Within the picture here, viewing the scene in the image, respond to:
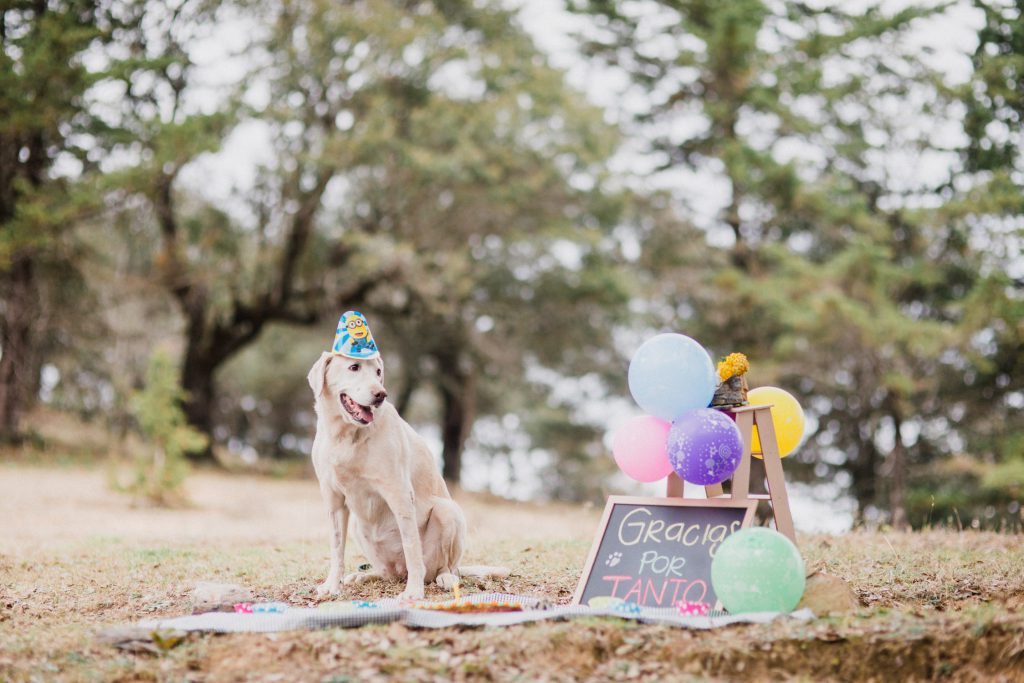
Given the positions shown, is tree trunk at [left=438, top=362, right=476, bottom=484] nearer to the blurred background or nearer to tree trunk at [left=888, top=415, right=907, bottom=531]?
the blurred background

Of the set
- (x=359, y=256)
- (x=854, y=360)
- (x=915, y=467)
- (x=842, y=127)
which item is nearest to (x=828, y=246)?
(x=842, y=127)

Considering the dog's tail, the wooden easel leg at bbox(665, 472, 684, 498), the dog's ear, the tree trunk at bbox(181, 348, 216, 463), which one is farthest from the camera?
the tree trunk at bbox(181, 348, 216, 463)

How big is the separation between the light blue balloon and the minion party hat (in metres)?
1.73

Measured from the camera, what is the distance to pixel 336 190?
20250 mm

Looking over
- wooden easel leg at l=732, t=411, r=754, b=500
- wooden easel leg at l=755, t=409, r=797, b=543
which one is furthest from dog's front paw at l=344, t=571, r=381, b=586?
wooden easel leg at l=755, t=409, r=797, b=543

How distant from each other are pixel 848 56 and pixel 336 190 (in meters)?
11.5

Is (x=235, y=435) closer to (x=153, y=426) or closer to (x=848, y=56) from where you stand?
(x=153, y=426)

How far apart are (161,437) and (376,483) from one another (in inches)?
355

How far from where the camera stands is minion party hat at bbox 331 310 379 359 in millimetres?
5477

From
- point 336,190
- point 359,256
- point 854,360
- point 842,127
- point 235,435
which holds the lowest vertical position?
point 235,435

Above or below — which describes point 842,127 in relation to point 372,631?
above

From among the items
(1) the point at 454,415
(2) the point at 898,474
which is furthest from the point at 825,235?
(1) the point at 454,415

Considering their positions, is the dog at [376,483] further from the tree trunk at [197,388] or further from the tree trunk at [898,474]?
the tree trunk at [197,388]

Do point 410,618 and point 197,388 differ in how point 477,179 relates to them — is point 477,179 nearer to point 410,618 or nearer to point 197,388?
point 197,388
